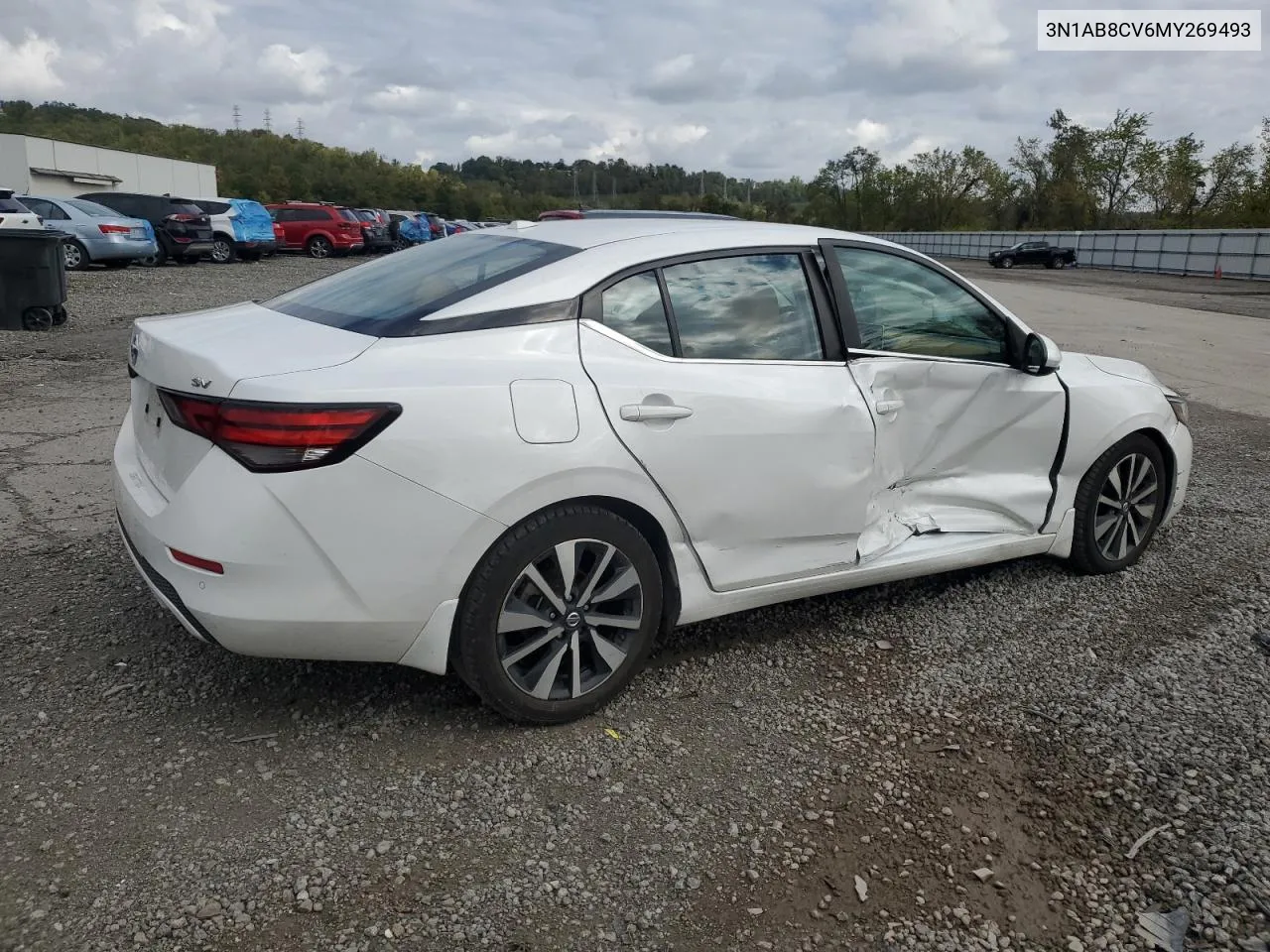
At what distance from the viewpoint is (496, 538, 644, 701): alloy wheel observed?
305 centimetres

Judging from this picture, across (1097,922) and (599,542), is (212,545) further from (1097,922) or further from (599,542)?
(1097,922)

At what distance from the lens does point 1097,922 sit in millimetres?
2451

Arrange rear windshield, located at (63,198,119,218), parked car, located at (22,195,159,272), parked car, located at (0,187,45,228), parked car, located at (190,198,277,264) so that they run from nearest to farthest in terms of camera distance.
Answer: parked car, located at (0,187,45,228) → parked car, located at (22,195,159,272) → rear windshield, located at (63,198,119,218) → parked car, located at (190,198,277,264)

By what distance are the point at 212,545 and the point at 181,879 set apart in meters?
0.85

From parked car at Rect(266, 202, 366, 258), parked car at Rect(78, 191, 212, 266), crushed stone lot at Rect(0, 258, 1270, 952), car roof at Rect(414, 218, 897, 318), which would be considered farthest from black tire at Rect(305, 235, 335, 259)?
car roof at Rect(414, 218, 897, 318)

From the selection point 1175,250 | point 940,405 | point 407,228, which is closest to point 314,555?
point 940,405

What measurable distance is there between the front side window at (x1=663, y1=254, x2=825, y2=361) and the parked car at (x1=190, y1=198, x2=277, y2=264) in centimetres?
2427

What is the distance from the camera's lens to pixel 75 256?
1938cm

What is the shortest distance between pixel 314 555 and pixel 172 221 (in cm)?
2399

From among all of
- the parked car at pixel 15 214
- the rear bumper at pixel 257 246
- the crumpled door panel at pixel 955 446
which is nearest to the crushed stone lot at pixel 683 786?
the crumpled door panel at pixel 955 446

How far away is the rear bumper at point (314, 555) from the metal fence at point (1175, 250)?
37397 millimetres

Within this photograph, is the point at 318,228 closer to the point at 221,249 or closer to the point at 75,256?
the point at 221,249

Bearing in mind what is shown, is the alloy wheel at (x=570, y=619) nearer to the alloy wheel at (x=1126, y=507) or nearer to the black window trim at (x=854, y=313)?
the black window trim at (x=854, y=313)

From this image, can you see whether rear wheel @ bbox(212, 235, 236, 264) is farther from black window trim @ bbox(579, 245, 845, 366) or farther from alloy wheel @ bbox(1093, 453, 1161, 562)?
alloy wheel @ bbox(1093, 453, 1161, 562)
